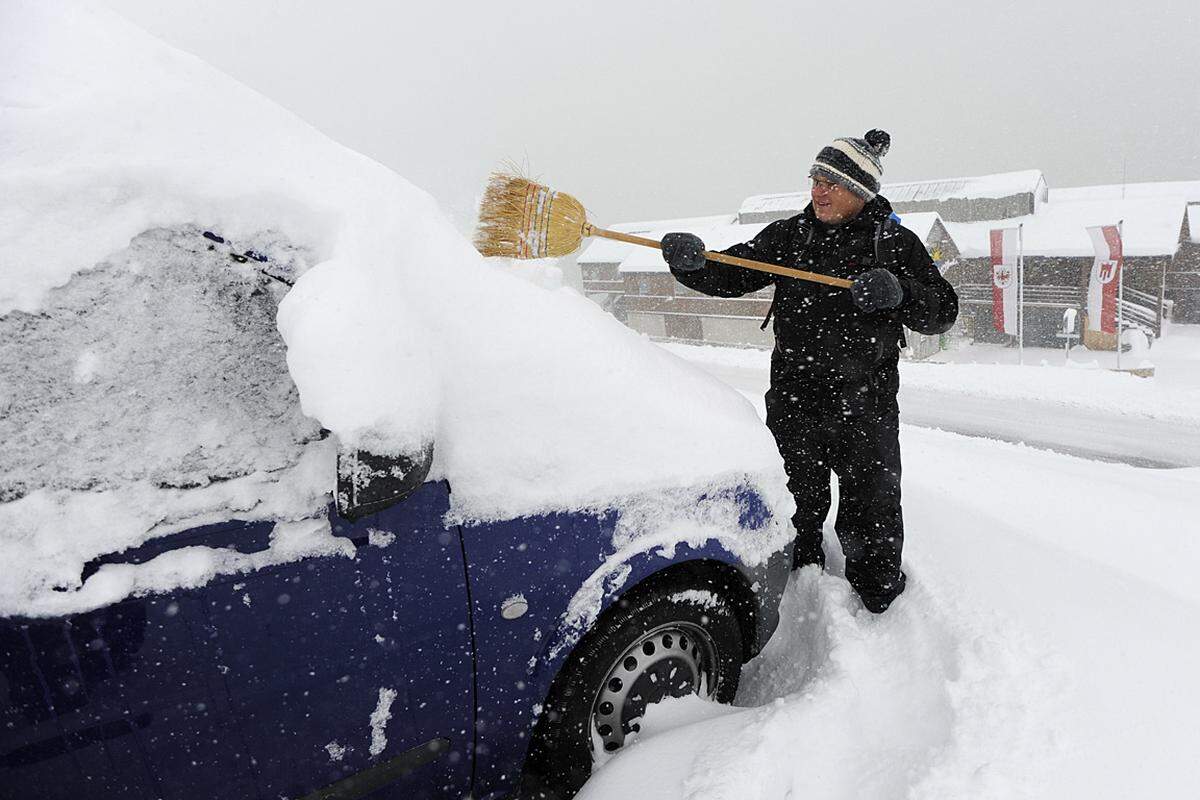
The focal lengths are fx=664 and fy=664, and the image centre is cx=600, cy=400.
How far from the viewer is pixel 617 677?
2.04 meters

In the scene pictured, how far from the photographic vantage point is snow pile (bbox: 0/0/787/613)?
4.52 ft

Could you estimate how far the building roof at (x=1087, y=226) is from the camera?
22875 millimetres

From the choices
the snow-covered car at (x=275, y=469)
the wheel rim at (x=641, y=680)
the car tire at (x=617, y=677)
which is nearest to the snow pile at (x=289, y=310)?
the snow-covered car at (x=275, y=469)

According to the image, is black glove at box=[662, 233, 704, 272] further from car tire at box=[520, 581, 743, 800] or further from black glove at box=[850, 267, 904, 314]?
car tire at box=[520, 581, 743, 800]

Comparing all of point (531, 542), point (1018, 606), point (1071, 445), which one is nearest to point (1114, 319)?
point (1071, 445)

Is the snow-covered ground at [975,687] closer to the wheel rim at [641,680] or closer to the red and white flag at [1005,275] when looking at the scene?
the wheel rim at [641,680]

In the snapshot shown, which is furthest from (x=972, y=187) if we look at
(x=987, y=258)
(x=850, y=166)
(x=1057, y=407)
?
(x=850, y=166)

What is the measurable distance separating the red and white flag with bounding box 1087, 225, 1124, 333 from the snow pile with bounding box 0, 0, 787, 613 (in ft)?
69.9

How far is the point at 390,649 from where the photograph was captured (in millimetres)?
1608

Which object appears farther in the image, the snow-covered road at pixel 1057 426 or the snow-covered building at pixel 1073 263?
the snow-covered building at pixel 1073 263

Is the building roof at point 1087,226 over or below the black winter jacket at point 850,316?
over

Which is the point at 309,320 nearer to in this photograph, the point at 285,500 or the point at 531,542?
the point at 285,500

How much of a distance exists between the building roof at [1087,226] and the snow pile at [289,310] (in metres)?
27.3

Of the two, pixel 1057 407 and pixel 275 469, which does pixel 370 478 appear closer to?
pixel 275 469
